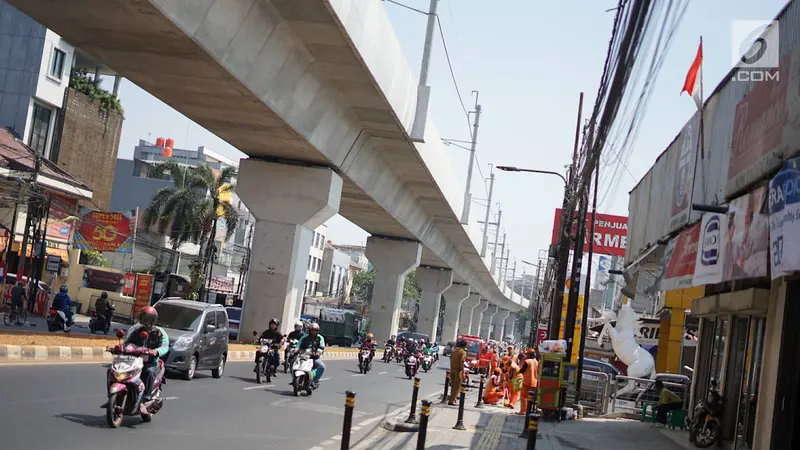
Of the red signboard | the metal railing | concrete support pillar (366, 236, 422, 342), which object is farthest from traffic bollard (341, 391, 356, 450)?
the red signboard

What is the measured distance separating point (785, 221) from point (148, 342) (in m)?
7.92

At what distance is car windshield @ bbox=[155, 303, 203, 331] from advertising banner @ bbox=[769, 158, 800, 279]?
1300 centimetres

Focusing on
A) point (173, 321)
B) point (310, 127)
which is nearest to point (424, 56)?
point (310, 127)

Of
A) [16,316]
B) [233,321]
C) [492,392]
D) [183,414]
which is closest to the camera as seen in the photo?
[183,414]

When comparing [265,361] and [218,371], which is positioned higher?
[265,361]

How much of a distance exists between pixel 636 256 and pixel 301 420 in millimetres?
15303

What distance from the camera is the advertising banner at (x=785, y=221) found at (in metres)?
10.0

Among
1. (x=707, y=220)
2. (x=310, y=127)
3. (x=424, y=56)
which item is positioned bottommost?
(x=707, y=220)

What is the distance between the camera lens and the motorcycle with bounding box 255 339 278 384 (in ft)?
72.0

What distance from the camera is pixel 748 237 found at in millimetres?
12469

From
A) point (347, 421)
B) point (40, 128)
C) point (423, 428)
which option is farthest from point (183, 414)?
point (40, 128)

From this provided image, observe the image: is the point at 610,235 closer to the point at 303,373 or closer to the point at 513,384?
the point at 513,384

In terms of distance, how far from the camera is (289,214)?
101ft

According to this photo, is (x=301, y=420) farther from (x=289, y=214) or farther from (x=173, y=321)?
(x=289, y=214)
